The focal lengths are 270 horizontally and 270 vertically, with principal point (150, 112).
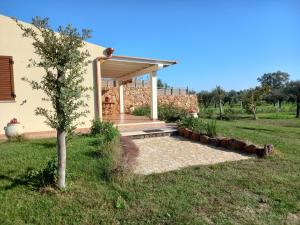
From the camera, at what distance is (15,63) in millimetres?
8719

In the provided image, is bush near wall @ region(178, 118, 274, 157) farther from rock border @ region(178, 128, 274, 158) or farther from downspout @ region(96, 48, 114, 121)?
downspout @ region(96, 48, 114, 121)

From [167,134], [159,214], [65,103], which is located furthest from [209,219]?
[167,134]

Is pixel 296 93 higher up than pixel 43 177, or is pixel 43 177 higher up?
pixel 296 93

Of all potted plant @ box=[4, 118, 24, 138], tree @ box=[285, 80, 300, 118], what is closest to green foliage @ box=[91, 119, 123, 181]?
potted plant @ box=[4, 118, 24, 138]

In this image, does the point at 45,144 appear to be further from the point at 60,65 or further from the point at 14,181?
the point at 60,65

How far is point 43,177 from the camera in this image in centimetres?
457

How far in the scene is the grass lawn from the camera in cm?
380

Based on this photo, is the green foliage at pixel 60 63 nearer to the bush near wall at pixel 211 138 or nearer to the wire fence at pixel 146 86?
the bush near wall at pixel 211 138

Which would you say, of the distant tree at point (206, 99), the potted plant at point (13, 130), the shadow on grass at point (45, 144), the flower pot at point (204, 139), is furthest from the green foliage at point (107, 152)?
the distant tree at point (206, 99)

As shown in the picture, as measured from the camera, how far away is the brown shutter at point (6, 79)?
8.52 m

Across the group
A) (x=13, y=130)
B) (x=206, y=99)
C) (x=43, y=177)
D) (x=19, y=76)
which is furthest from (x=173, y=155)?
(x=206, y=99)

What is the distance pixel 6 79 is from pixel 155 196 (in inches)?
263

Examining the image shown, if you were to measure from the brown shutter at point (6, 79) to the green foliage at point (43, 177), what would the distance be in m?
4.86

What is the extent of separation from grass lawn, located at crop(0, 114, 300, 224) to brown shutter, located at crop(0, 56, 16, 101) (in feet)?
10.3
